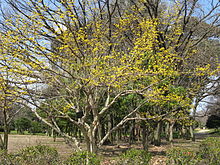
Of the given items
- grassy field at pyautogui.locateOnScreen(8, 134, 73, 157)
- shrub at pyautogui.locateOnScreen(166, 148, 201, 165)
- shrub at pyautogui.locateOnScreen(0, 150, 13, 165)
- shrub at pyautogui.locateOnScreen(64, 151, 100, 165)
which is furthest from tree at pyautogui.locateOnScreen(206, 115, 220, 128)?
shrub at pyautogui.locateOnScreen(0, 150, 13, 165)

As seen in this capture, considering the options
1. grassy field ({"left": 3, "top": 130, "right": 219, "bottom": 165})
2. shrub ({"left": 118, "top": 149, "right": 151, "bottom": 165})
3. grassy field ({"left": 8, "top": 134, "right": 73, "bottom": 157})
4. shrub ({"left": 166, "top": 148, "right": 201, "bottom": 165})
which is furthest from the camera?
grassy field ({"left": 8, "top": 134, "right": 73, "bottom": 157})

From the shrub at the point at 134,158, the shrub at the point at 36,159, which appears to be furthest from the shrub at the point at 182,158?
the shrub at the point at 36,159

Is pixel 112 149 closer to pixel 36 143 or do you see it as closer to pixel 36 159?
pixel 36 143

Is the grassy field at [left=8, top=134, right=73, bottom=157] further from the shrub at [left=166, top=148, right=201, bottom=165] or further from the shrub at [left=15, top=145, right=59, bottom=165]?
the shrub at [left=166, top=148, right=201, bottom=165]

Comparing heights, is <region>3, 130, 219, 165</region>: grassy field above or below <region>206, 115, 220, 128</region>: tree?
below

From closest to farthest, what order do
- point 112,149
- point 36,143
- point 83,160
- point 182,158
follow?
point 83,160 < point 182,158 < point 36,143 < point 112,149

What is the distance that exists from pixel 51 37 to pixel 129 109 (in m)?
4.44

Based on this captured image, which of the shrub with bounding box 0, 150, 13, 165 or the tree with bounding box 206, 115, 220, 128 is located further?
the tree with bounding box 206, 115, 220, 128

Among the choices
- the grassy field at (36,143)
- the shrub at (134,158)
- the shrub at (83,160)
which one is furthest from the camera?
the grassy field at (36,143)

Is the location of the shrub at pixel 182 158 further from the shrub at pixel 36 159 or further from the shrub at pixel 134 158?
the shrub at pixel 36 159

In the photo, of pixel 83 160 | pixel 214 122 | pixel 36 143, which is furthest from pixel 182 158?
pixel 214 122

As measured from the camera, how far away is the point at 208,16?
1033 centimetres

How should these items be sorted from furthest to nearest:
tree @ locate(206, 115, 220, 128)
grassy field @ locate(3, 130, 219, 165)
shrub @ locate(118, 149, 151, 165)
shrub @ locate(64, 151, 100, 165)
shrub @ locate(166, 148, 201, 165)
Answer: tree @ locate(206, 115, 220, 128) → grassy field @ locate(3, 130, 219, 165) → shrub @ locate(166, 148, 201, 165) → shrub @ locate(118, 149, 151, 165) → shrub @ locate(64, 151, 100, 165)

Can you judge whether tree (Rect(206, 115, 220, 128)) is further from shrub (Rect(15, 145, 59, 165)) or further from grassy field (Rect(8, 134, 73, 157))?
shrub (Rect(15, 145, 59, 165))
